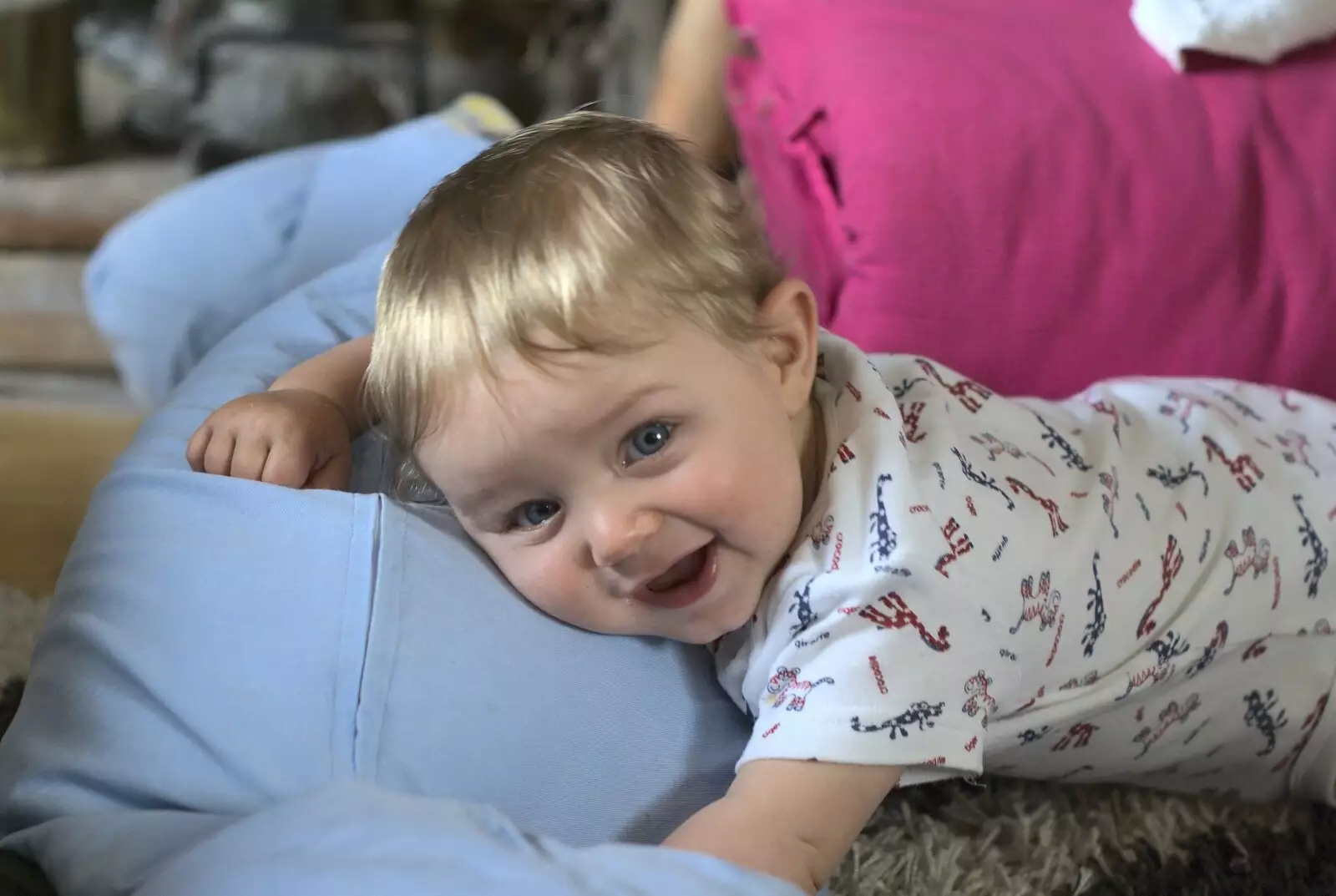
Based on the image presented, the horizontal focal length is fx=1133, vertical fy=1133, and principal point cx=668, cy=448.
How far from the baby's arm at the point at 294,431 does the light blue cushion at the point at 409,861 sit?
244mm

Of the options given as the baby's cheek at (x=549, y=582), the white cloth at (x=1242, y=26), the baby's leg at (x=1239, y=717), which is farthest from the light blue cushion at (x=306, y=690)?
the white cloth at (x=1242, y=26)

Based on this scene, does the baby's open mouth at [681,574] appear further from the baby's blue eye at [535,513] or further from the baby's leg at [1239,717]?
the baby's leg at [1239,717]

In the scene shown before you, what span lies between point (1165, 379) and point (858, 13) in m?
0.40

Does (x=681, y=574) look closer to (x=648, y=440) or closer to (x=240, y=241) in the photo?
(x=648, y=440)

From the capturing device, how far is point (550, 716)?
611 millimetres

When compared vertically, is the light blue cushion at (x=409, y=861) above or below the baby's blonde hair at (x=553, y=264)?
below

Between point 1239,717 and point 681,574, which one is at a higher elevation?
point 681,574

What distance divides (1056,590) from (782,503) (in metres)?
0.18

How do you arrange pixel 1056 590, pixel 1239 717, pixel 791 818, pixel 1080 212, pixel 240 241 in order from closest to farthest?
pixel 791 818 → pixel 1056 590 → pixel 1239 717 → pixel 1080 212 → pixel 240 241

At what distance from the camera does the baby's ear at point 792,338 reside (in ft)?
2.15

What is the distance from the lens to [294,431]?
2.25 ft

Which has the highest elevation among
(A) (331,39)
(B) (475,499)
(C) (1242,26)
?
(C) (1242,26)

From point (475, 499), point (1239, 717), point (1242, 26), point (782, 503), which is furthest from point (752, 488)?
point (1242, 26)

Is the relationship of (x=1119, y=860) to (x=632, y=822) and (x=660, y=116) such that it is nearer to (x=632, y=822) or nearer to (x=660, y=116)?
(x=632, y=822)
